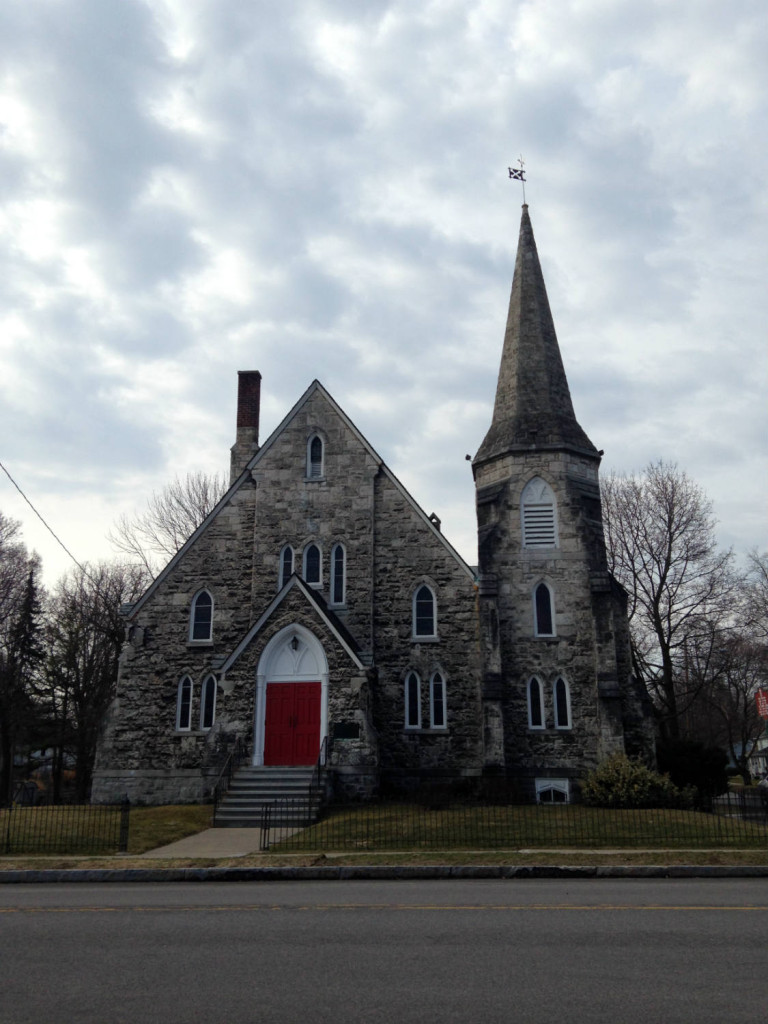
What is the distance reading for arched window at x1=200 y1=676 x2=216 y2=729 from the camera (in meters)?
25.6

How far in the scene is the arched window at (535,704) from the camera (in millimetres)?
24469

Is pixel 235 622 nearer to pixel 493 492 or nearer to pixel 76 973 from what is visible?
pixel 493 492

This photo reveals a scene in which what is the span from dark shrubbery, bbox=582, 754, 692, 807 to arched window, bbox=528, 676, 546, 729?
2.61 meters

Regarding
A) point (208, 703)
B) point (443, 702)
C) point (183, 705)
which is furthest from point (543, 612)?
point (183, 705)

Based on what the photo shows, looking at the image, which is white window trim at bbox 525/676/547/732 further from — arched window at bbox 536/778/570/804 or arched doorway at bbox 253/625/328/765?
arched doorway at bbox 253/625/328/765

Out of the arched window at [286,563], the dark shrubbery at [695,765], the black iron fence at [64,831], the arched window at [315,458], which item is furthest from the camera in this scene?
the arched window at [315,458]

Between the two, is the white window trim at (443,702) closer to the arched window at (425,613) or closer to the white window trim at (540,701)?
the arched window at (425,613)

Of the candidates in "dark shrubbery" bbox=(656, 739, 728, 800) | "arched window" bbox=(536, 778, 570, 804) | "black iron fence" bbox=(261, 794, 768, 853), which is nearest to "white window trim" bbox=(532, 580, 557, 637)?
"arched window" bbox=(536, 778, 570, 804)

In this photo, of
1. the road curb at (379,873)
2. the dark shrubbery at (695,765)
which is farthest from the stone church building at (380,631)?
the road curb at (379,873)

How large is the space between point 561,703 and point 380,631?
18.4 feet

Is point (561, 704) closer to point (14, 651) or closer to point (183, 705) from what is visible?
point (183, 705)

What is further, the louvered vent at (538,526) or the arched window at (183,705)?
the louvered vent at (538,526)

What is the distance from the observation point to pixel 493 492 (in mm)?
26750

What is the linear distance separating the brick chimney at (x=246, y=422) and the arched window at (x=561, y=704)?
12.5m
